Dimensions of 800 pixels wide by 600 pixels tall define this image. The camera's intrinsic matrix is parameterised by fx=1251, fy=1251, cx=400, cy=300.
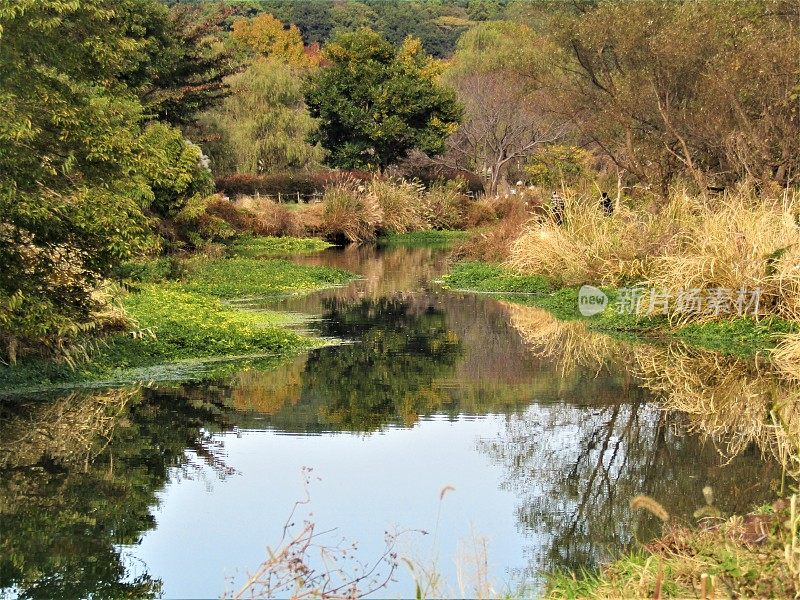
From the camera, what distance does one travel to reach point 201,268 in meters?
26.0

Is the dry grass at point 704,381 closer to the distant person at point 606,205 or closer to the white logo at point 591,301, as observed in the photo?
the white logo at point 591,301

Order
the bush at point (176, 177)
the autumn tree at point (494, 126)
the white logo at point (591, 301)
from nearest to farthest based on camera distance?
the white logo at point (591, 301) → the bush at point (176, 177) → the autumn tree at point (494, 126)

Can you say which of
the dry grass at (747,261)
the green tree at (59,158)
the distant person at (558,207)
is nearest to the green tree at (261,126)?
the distant person at (558,207)

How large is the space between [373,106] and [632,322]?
1316 inches

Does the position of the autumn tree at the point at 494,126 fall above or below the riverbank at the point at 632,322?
above

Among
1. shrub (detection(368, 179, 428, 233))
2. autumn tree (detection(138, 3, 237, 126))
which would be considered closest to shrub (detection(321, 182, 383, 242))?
shrub (detection(368, 179, 428, 233))

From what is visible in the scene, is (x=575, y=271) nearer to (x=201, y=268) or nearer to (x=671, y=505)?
(x=201, y=268)

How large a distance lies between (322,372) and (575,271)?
817 cm

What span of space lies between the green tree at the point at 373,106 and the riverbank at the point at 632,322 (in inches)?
997

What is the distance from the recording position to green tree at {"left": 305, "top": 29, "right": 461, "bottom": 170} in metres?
49.5

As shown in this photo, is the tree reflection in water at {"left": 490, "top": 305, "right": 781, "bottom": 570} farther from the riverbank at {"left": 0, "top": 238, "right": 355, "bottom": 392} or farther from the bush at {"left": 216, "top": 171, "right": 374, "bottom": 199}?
the bush at {"left": 216, "top": 171, "right": 374, "bottom": 199}

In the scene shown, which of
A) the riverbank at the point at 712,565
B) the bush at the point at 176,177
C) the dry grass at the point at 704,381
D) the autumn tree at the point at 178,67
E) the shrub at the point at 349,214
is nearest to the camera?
the riverbank at the point at 712,565

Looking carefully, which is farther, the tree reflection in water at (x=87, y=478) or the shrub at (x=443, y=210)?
the shrub at (x=443, y=210)

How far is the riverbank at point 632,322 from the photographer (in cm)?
1608
